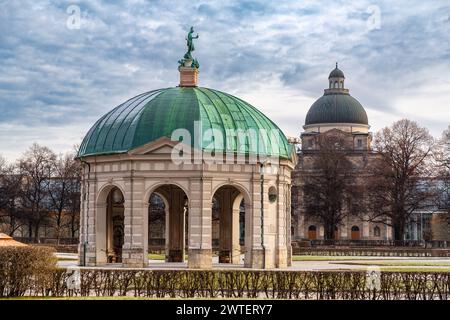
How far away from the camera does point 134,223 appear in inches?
1881

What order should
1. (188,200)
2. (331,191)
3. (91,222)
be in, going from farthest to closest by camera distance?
1. (331,191)
2. (91,222)
3. (188,200)

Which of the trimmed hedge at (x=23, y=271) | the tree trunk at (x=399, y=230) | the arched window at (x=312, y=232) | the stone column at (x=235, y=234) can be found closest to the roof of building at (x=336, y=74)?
the arched window at (x=312, y=232)

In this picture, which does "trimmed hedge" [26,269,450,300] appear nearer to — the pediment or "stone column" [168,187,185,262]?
the pediment

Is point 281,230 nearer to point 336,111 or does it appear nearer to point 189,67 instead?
point 189,67

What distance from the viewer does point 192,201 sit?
47250mm

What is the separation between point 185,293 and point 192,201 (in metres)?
11.9

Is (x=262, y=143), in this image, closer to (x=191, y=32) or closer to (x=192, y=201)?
(x=192, y=201)

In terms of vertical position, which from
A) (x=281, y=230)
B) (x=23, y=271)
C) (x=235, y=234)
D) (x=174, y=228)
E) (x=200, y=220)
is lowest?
(x=23, y=271)

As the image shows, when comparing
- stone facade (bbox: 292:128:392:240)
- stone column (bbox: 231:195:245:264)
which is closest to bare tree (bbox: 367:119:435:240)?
stone facade (bbox: 292:128:392:240)

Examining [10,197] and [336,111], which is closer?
[10,197]

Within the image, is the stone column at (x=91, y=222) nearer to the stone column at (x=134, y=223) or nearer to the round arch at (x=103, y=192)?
the round arch at (x=103, y=192)

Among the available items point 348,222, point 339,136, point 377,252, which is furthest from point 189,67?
point 348,222

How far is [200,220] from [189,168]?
2.87 metres
